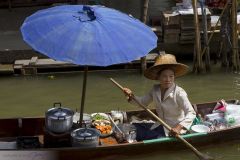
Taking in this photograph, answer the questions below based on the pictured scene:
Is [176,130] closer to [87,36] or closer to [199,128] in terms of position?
[199,128]

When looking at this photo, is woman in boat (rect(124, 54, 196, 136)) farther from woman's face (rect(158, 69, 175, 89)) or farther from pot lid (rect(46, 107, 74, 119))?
pot lid (rect(46, 107, 74, 119))

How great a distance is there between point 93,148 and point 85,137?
0.18 meters

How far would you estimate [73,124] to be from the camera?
7195 millimetres

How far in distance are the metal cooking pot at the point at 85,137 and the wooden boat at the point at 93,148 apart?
0.24 feet

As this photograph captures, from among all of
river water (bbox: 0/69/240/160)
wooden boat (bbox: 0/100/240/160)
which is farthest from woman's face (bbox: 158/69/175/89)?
river water (bbox: 0/69/240/160)

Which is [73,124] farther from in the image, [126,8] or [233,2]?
[126,8]

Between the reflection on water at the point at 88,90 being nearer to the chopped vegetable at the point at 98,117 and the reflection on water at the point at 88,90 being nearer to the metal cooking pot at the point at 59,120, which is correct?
the chopped vegetable at the point at 98,117

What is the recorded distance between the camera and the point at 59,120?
682 cm

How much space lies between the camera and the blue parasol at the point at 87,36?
5.56 m

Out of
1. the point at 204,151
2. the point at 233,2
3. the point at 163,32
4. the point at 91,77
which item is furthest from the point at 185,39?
the point at 204,151

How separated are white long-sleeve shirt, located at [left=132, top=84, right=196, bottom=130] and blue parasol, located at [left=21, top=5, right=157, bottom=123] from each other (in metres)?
1.13

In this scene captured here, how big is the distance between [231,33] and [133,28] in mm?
5921

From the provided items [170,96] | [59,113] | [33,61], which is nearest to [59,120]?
[59,113]

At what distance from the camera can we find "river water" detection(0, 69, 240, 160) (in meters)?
10.1
